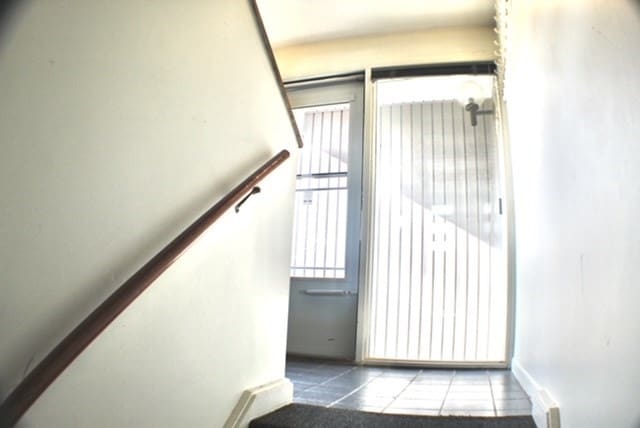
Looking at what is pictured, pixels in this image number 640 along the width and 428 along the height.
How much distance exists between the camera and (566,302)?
1165mm

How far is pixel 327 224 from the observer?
321 centimetres

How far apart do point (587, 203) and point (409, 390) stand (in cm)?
149

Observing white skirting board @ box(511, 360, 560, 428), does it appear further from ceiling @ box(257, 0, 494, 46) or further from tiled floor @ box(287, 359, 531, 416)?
ceiling @ box(257, 0, 494, 46)

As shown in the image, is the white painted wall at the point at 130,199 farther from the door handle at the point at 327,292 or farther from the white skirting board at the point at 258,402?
the door handle at the point at 327,292

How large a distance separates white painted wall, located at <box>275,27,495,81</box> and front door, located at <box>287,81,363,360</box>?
0.19 meters

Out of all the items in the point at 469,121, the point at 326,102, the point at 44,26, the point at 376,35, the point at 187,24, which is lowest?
the point at 44,26

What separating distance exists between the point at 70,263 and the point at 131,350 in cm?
26

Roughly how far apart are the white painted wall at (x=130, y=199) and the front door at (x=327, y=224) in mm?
1575

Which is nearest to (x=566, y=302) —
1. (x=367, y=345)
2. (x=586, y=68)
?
(x=586, y=68)

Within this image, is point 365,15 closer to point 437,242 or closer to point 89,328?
point 437,242

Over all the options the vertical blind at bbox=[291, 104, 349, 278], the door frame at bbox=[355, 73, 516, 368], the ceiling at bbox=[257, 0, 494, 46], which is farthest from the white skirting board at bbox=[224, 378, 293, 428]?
the ceiling at bbox=[257, 0, 494, 46]

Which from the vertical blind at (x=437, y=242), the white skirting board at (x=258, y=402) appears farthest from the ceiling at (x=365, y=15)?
the white skirting board at (x=258, y=402)

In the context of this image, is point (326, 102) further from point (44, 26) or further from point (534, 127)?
point (44, 26)

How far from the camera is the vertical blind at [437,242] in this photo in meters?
2.80
